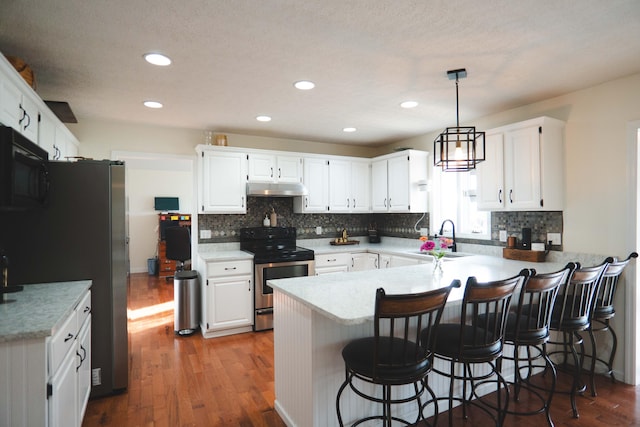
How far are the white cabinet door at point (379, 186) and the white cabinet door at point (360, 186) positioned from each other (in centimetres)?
6

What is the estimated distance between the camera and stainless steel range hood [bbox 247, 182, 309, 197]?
169 inches

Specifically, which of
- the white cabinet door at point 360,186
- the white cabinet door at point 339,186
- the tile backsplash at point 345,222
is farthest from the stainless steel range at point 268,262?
the white cabinet door at point 360,186

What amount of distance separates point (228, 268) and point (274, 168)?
4.56ft

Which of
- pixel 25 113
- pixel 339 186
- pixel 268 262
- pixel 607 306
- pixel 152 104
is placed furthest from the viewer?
pixel 339 186

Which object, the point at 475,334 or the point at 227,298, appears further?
the point at 227,298

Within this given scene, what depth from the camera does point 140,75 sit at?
270 cm

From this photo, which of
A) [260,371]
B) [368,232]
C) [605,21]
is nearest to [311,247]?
[368,232]

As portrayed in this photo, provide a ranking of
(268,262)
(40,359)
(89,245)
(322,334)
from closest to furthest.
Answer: (40,359), (322,334), (89,245), (268,262)

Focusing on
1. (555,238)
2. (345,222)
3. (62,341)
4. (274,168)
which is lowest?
(62,341)

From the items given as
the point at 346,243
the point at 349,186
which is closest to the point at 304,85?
the point at 349,186

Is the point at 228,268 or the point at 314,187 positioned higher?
the point at 314,187

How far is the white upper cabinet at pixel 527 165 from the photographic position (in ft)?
10.3

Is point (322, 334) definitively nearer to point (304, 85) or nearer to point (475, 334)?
point (475, 334)

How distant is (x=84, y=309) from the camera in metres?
2.29
